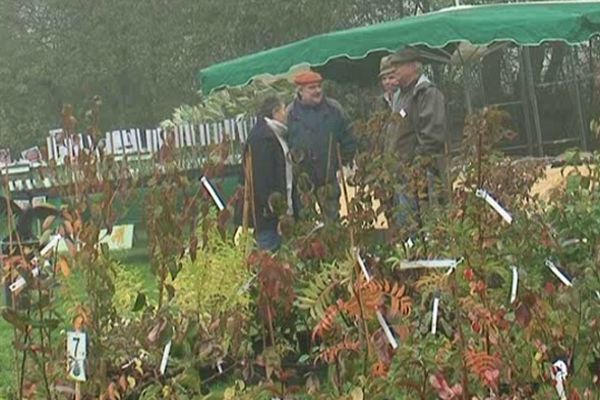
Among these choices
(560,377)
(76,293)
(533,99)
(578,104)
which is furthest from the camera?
(533,99)

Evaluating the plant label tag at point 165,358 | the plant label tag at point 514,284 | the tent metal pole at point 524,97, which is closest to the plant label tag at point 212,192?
the plant label tag at point 165,358

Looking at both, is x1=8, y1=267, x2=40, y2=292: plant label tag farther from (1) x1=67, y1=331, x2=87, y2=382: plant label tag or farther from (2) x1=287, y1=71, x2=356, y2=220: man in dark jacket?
(2) x1=287, y1=71, x2=356, y2=220: man in dark jacket

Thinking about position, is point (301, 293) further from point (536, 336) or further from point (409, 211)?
point (536, 336)

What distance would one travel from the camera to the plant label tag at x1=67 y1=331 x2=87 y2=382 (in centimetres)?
302

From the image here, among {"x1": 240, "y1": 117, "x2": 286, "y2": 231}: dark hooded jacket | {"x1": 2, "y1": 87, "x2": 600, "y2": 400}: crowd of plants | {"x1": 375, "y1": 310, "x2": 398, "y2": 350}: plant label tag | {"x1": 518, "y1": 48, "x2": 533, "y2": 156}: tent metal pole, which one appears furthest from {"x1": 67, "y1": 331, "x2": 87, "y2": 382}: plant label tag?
{"x1": 518, "y1": 48, "x2": 533, "y2": 156}: tent metal pole

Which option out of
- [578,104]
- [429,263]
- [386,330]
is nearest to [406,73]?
[429,263]

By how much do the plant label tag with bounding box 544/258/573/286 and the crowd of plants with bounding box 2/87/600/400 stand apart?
0.03 meters

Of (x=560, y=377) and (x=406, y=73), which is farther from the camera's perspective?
(x=406, y=73)

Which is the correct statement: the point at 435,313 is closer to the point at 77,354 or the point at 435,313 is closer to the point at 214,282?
the point at 77,354

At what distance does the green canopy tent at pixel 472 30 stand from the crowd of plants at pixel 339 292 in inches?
109

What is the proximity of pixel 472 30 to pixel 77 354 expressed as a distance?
474 centimetres

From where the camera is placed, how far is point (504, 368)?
8.59 ft

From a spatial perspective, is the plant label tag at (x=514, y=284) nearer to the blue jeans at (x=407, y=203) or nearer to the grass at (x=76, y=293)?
the blue jeans at (x=407, y=203)

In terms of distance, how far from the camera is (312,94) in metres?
7.31
